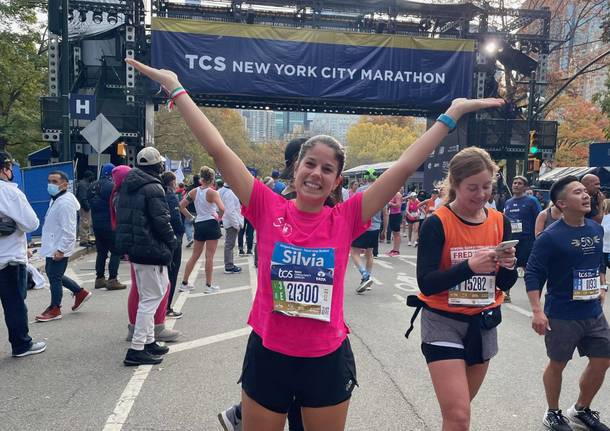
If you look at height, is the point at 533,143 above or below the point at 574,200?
above

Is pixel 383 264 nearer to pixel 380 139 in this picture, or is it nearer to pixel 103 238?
pixel 103 238

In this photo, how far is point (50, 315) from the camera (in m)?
6.48

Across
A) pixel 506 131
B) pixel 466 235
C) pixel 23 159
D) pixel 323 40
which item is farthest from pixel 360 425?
pixel 23 159

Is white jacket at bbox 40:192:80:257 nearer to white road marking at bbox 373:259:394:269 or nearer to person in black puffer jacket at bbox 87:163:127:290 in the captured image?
person in black puffer jacket at bbox 87:163:127:290

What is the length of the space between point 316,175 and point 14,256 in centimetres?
404

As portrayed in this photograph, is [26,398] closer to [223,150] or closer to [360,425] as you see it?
[360,425]

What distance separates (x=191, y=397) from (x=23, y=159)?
94.3 feet

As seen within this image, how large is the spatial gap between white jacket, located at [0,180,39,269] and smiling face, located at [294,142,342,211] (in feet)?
12.3

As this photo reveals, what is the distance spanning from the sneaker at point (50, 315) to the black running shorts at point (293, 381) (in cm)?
524

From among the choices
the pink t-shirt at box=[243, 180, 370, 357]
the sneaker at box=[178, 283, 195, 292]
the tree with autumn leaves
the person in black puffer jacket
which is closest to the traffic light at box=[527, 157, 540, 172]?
the sneaker at box=[178, 283, 195, 292]

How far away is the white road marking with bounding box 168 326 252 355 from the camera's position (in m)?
5.40

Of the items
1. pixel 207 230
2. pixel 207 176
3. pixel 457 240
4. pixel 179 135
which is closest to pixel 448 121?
pixel 457 240

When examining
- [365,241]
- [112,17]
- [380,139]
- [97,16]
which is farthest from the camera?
[380,139]

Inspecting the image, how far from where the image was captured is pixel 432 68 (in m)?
17.8
